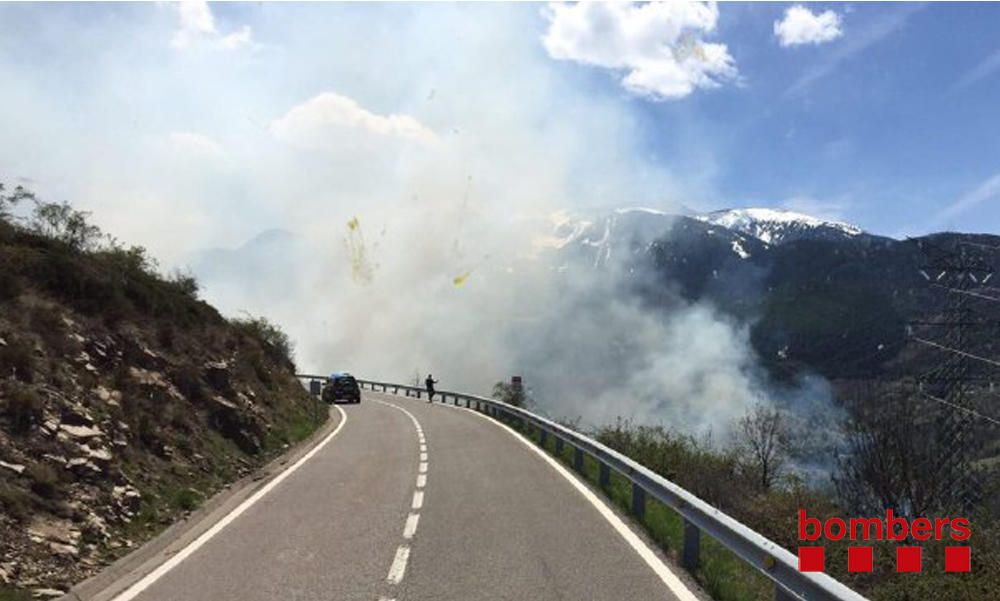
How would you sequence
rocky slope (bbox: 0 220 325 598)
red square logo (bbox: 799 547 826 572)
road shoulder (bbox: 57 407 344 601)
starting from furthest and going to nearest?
rocky slope (bbox: 0 220 325 598), road shoulder (bbox: 57 407 344 601), red square logo (bbox: 799 547 826 572)

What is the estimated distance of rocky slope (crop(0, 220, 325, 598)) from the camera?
8.31 meters

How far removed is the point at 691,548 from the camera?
25.8 feet

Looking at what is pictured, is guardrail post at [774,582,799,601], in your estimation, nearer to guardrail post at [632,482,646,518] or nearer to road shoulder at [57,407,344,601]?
guardrail post at [632,482,646,518]

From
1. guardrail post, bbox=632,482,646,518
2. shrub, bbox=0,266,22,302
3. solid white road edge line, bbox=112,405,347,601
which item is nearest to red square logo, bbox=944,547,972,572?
guardrail post, bbox=632,482,646,518

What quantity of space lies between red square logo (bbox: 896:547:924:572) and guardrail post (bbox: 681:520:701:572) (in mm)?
2222

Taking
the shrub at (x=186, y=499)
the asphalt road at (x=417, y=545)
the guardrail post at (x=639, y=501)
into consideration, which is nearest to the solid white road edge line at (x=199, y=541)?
the asphalt road at (x=417, y=545)

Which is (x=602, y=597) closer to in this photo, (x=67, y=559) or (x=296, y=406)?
(x=67, y=559)

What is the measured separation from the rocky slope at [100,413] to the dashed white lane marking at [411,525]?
3066 mm

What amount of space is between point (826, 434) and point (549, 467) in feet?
112

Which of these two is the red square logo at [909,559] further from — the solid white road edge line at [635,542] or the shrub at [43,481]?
the shrub at [43,481]

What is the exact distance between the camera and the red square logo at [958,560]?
7.94 metres

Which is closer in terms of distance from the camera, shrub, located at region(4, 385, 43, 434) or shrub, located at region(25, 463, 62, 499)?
shrub, located at region(25, 463, 62, 499)

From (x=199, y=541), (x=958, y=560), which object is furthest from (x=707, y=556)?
(x=199, y=541)

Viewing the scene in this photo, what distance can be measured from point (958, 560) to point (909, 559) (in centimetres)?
46
